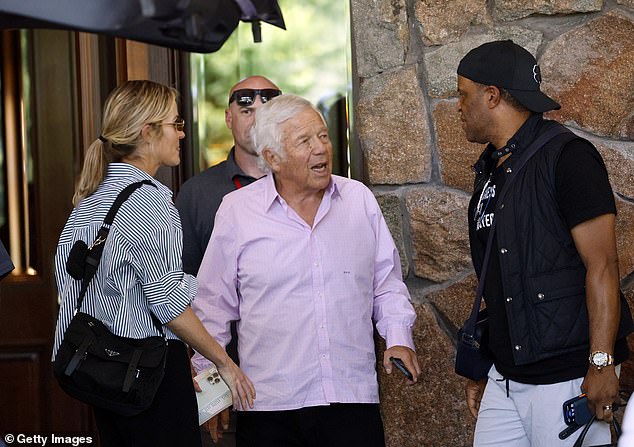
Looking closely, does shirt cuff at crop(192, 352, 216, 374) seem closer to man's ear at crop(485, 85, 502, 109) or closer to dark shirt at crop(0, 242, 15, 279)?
dark shirt at crop(0, 242, 15, 279)

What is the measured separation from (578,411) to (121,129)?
5.25ft

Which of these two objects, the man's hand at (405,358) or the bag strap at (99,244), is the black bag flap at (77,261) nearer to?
the bag strap at (99,244)

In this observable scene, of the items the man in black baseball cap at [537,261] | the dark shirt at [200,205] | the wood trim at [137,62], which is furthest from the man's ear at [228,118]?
the man in black baseball cap at [537,261]

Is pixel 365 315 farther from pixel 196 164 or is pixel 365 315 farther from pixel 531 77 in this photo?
pixel 196 164

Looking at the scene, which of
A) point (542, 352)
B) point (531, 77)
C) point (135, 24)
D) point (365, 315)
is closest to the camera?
point (135, 24)

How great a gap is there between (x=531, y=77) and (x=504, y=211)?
0.43m

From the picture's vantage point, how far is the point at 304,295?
346 centimetres

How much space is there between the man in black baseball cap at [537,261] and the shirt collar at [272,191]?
1.72ft

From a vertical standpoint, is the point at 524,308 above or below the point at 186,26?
below

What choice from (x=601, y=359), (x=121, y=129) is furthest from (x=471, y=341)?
(x=121, y=129)

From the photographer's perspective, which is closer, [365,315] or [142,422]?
[142,422]

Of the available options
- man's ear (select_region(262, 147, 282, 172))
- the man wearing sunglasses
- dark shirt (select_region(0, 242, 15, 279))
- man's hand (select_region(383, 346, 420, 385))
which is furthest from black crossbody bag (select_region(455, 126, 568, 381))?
dark shirt (select_region(0, 242, 15, 279))

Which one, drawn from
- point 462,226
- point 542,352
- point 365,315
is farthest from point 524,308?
point 462,226

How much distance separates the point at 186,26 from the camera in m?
2.17
